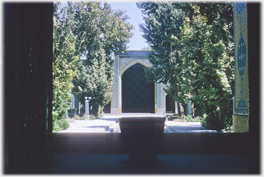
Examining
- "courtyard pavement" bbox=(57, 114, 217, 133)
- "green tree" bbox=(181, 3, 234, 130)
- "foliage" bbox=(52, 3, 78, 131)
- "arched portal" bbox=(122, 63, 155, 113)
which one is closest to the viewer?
"green tree" bbox=(181, 3, 234, 130)

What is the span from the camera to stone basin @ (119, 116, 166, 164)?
3.76m

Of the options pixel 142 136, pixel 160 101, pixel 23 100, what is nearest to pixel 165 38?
pixel 160 101

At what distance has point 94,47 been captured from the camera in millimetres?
17078

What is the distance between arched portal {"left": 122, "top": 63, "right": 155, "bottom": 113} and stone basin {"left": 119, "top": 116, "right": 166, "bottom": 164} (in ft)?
60.8

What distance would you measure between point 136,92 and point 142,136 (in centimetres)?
1873

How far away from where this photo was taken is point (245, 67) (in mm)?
5168

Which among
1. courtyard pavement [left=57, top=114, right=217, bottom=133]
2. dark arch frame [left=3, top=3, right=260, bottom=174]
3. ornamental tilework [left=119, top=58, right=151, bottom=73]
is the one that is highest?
ornamental tilework [left=119, top=58, right=151, bottom=73]

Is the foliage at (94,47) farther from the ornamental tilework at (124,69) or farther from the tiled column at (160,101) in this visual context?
the tiled column at (160,101)

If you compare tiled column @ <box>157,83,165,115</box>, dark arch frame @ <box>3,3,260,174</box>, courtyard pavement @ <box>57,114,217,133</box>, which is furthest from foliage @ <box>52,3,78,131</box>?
tiled column @ <box>157,83,165,115</box>

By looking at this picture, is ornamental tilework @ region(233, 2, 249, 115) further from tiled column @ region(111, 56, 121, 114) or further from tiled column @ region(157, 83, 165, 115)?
tiled column @ region(111, 56, 121, 114)

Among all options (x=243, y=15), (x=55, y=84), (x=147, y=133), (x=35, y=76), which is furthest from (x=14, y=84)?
(x=55, y=84)

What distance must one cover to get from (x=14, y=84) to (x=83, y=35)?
15.4 meters

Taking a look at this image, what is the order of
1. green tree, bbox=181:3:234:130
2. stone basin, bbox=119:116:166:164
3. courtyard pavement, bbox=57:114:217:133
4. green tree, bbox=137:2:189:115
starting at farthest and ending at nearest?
1. green tree, bbox=137:2:189:115
2. courtyard pavement, bbox=57:114:217:133
3. green tree, bbox=181:3:234:130
4. stone basin, bbox=119:116:166:164

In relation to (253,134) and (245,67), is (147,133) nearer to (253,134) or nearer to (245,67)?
(253,134)
